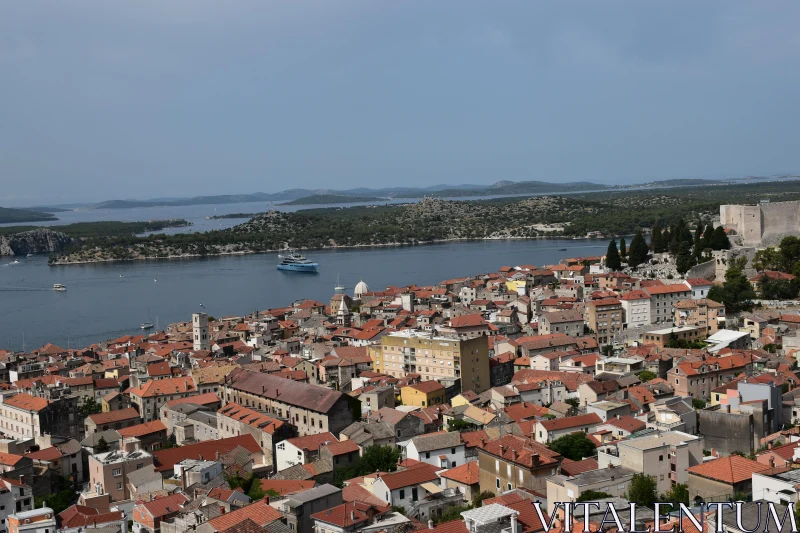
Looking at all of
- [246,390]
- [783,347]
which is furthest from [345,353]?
[783,347]

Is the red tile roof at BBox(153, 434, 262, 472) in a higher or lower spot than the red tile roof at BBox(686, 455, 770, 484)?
lower

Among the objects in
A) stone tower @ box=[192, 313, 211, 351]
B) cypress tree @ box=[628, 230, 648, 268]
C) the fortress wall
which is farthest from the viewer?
Answer: cypress tree @ box=[628, 230, 648, 268]

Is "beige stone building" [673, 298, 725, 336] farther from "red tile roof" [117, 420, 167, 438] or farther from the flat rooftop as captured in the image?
"red tile roof" [117, 420, 167, 438]

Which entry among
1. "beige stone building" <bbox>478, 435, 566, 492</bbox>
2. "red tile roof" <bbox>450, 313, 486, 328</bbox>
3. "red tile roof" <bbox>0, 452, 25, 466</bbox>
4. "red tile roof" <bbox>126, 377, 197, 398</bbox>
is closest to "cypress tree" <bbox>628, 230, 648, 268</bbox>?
"red tile roof" <bbox>450, 313, 486, 328</bbox>

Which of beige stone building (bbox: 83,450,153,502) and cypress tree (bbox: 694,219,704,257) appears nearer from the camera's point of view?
beige stone building (bbox: 83,450,153,502)

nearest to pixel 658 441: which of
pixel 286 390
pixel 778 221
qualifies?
pixel 286 390

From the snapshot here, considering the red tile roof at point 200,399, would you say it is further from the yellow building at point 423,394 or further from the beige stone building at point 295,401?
the yellow building at point 423,394

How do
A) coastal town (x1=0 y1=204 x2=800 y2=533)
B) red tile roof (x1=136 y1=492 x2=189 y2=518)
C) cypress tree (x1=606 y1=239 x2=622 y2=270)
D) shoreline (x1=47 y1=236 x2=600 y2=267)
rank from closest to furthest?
coastal town (x1=0 y1=204 x2=800 y2=533) < red tile roof (x1=136 y1=492 x2=189 y2=518) < cypress tree (x1=606 y1=239 x2=622 y2=270) < shoreline (x1=47 y1=236 x2=600 y2=267)
